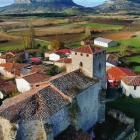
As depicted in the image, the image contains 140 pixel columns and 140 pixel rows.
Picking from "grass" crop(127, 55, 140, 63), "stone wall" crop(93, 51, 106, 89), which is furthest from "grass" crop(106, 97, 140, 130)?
"grass" crop(127, 55, 140, 63)

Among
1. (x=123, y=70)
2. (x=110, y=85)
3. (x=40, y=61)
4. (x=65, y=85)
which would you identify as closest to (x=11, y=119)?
(x=65, y=85)

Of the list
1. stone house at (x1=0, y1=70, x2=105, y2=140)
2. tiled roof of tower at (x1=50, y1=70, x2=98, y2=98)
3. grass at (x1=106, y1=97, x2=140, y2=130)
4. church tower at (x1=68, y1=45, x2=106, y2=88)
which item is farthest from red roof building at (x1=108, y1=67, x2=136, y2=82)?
tiled roof of tower at (x1=50, y1=70, x2=98, y2=98)

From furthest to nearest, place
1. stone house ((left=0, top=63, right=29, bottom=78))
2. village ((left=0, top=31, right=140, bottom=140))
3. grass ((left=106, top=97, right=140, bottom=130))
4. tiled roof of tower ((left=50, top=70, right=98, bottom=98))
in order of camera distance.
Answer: stone house ((left=0, top=63, right=29, bottom=78))
grass ((left=106, top=97, right=140, bottom=130))
tiled roof of tower ((left=50, top=70, right=98, bottom=98))
village ((left=0, top=31, right=140, bottom=140))

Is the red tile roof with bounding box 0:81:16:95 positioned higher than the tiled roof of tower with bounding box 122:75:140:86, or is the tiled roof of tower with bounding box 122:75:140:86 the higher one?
the tiled roof of tower with bounding box 122:75:140:86

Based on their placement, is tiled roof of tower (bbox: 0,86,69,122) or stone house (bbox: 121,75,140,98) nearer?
tiled roof of tower (bbox: 0,86,69,122)

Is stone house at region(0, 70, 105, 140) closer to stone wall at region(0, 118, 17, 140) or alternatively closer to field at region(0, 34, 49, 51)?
stone wall at region(0, 118, 17, 140)

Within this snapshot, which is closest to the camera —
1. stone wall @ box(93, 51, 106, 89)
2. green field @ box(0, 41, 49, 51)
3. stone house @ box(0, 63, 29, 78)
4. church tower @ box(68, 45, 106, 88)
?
church tower @ box(68, 45, 106, 88)

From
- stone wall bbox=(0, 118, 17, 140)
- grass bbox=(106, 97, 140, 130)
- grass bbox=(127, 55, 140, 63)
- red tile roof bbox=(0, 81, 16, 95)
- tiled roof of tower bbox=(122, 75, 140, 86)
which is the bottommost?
grass bbox=(127, 55, 140, 63)
